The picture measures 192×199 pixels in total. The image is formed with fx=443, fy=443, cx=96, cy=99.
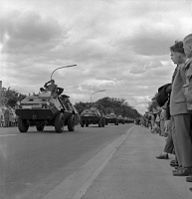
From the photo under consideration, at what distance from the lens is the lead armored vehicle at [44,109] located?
21562 millimetres

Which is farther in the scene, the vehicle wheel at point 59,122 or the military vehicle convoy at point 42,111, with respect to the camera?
the vehicle wheel at point 59,122

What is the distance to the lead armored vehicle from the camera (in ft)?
70.7

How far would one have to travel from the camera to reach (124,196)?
5.17 metres

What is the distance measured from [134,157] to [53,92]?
1425 centimetres

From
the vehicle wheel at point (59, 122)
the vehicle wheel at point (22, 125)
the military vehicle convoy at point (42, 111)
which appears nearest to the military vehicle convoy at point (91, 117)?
the military vehicle convoy at point (42, 111)

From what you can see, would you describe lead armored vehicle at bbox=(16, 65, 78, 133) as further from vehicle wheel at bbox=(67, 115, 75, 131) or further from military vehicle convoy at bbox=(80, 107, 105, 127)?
→ military vehicle convoy at bbox=(80, 107, 105, 127)

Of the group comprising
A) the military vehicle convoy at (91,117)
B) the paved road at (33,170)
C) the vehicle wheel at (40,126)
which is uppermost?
the military vehicle convoy at (91,117)

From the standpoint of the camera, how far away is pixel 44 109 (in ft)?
70.2

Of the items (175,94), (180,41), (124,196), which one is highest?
(180,41)

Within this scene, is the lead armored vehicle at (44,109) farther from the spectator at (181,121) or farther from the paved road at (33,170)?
the spectator at (181,121)

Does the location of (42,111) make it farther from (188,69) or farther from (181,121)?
(188,69)

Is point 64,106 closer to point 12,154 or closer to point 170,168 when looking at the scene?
point 12,154

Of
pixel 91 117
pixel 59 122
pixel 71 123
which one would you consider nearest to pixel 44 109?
pixel 59 122

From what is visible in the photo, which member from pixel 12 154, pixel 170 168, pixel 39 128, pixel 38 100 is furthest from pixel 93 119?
pixel 170 168
